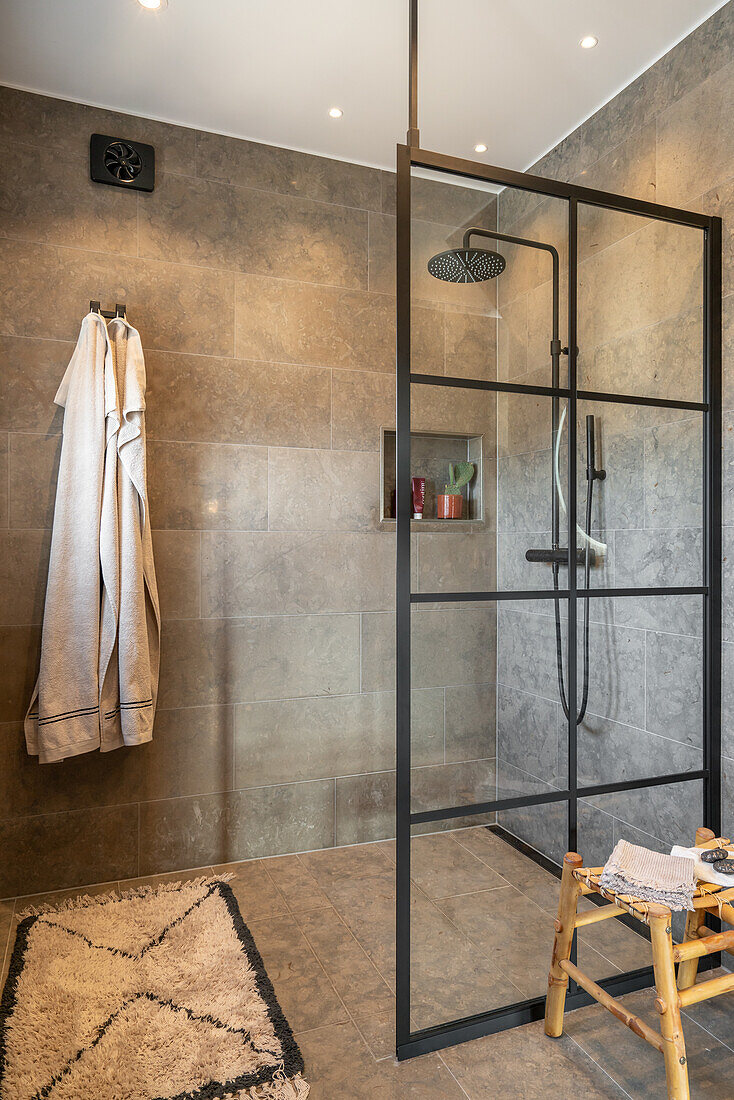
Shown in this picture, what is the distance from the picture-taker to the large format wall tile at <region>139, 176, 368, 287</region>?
2.49m

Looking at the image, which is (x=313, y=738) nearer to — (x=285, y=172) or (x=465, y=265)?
(x=465, y=265)

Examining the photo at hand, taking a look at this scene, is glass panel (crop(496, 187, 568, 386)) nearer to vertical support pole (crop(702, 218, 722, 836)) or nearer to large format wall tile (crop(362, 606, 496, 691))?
vertical support pole (crop(702, 218, 722, 836))

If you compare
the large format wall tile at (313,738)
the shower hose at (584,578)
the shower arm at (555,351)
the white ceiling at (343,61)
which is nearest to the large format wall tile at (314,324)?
the white ceiling at (343,61)

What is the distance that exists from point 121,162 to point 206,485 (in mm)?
1139

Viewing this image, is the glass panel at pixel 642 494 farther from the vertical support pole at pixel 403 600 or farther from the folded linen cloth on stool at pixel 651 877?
the folded linen cloth on stool at pixel 651 877

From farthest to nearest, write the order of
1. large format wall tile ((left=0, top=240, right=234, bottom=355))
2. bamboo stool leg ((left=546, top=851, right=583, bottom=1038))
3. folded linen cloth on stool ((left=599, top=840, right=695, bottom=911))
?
large format wall tile ((left=0, top=240, right=234, bottom=355)) < bamboo stool leg ((left=546, top=851, right=583, bottom=1038)) < folded linen cloth on stool ((left=599, top=840, right=695, bottom=911))

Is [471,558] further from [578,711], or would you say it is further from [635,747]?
[635,747]

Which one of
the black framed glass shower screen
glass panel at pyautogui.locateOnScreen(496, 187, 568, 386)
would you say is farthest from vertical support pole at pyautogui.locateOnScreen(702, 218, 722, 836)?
glass panel at pyautogui.locateOnScreen(496, 187, 568, 386)

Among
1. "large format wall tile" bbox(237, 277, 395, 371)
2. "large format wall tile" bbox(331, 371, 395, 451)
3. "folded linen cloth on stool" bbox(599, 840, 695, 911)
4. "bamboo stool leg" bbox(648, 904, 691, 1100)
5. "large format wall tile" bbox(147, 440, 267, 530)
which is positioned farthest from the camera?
"large format wall tile" bbox(331, 371, 395, 451)

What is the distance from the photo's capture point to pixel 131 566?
2.27m

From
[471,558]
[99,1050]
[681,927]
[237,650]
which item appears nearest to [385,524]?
[237,650]

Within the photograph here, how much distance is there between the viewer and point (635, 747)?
1.88 m

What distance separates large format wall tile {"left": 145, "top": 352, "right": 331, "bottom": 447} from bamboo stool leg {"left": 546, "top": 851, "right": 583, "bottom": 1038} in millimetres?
1706

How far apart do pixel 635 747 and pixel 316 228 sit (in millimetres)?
2168
